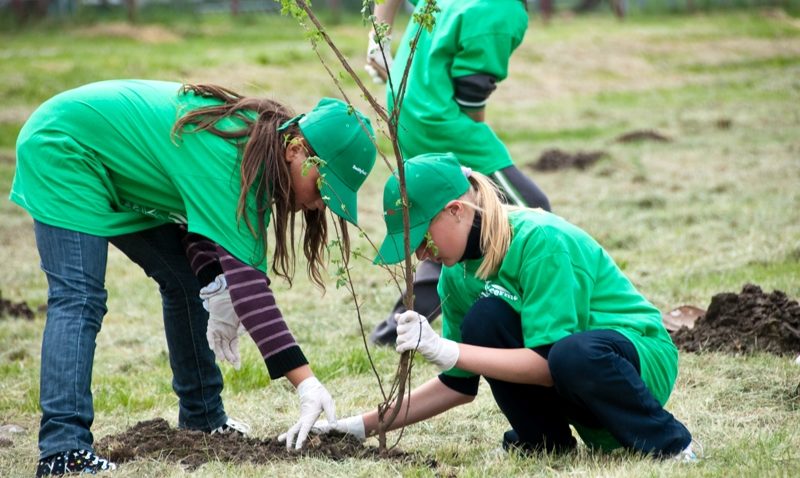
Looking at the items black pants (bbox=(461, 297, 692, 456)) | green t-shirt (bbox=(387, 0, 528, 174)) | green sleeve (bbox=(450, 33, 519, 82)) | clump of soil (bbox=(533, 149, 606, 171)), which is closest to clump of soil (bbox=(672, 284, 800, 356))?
green t-shirt (bbox=(387, 0, 528, 174))

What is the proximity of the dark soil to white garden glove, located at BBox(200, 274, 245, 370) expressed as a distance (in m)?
0.32

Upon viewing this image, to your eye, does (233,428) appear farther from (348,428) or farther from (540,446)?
(540,446)

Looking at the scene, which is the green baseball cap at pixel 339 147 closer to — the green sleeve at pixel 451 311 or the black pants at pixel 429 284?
the green sleeve at pixel 451 311

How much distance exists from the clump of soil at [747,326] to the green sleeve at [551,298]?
2.06 metres

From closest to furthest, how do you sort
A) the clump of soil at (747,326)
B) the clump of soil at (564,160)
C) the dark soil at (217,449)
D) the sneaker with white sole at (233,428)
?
the dark soil at (217,449), the sneaker with white sole at (233,428), the clump of soil at (747,326), the clump of soil at (564,160)

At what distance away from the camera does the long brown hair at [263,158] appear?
3.68 m

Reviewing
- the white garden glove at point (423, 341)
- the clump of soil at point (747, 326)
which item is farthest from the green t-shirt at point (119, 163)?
the clump of soil at point (747, 326)

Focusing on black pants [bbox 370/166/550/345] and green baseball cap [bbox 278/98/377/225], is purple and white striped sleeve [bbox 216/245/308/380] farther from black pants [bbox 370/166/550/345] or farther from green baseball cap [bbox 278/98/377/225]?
black pants [bbox 370/166/550/345]

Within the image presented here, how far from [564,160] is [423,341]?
9.50 meters

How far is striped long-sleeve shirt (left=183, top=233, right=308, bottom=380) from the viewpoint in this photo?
12.0 feet

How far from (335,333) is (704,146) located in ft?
28.2

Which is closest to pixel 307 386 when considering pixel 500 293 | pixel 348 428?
pixel 348 428

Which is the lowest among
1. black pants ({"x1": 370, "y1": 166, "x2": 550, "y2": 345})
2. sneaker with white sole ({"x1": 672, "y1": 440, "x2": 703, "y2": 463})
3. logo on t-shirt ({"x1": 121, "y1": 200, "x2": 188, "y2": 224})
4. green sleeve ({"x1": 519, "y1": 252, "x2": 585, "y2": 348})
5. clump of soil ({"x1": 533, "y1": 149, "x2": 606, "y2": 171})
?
clump of soil ({"x1": 533, "y1": 149, "x2": 606, "y2": 171})

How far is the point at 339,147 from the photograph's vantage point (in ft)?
12.2
